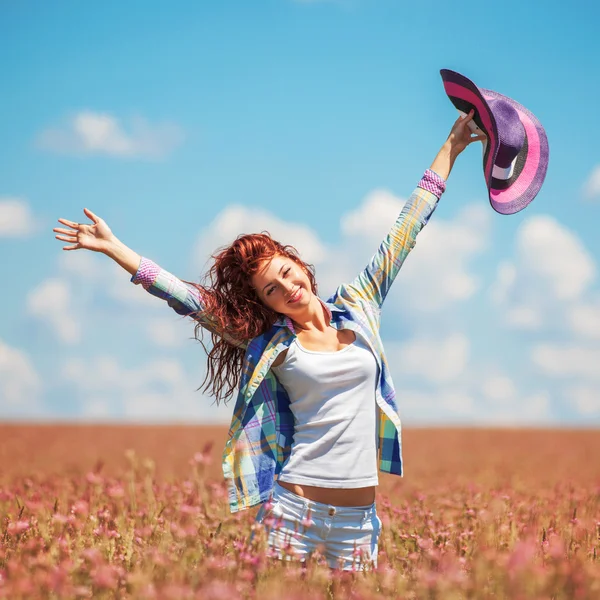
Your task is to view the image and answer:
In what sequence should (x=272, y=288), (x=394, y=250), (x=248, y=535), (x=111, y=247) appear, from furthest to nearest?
(x=248, y=535), (x=394, y=250), (x=111, y=247), (x=272, y=288)

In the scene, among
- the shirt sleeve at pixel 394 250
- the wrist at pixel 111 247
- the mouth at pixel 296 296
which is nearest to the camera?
the mouth at pixel 296 296

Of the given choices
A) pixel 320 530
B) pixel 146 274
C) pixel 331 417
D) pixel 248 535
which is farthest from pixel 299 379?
pixel 248 535

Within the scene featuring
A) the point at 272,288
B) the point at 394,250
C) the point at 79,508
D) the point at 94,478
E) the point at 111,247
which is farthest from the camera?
the point at 94,478

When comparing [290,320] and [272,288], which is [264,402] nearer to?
[290,320]

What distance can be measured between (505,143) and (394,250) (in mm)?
1068

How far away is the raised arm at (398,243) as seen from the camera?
15.7 ft

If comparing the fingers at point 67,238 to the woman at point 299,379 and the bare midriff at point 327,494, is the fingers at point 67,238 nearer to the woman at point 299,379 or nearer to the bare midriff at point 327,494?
the woman at point 299,379

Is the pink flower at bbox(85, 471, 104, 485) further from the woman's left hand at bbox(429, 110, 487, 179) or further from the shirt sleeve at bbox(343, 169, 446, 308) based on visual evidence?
the woman's left hand at bbox(429, 110, 487, 179)

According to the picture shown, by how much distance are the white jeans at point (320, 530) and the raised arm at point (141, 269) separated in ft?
3.48

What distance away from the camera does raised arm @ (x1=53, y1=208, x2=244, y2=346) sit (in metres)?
4.45

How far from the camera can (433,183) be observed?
16.4 feet

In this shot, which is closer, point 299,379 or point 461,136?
point 299,379

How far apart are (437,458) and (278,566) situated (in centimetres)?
1072

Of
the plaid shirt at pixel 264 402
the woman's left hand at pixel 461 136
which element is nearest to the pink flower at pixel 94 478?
the plaid shirt at pixel 264 402
